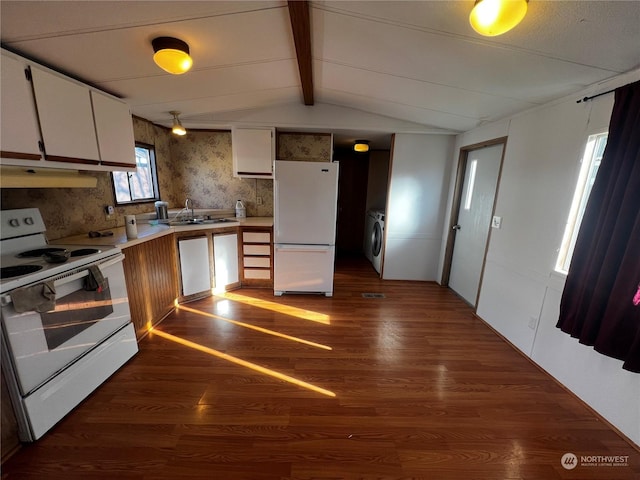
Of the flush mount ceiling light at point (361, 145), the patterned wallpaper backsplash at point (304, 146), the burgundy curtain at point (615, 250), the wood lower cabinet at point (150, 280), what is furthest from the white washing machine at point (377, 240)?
the wood lower cabinet at point (150, 280)

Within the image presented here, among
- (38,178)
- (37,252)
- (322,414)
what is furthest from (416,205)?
(37,252)

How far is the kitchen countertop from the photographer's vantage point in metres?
2.00

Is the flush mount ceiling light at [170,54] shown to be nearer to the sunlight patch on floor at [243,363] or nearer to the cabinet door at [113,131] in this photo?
the cabinet door at [113,131]

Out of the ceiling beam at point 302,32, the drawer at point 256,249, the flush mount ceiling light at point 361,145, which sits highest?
the ceiling beam at point 302,32

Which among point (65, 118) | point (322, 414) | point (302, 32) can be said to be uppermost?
point (302, 32)

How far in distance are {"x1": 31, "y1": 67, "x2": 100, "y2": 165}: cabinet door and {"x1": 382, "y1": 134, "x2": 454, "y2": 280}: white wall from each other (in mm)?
3255

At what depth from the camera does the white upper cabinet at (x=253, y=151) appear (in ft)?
10.8

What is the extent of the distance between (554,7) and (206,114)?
3364 mm

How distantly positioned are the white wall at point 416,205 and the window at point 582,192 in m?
1.78

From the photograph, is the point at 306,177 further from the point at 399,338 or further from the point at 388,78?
the point at 399,338

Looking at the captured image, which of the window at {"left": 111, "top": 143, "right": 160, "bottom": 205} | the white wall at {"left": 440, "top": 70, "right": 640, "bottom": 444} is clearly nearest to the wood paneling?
the window at {"left": 111, "top": 143, "right": 160, "bottom": 205}

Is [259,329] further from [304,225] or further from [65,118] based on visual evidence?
[65,118]

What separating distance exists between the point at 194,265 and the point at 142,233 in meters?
0.70

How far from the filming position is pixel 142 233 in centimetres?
238
